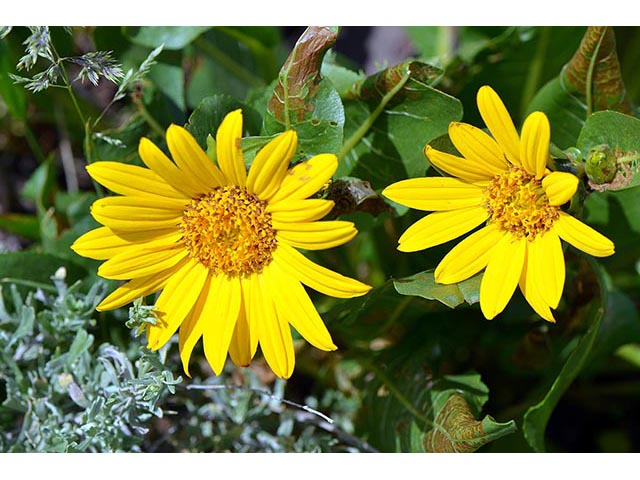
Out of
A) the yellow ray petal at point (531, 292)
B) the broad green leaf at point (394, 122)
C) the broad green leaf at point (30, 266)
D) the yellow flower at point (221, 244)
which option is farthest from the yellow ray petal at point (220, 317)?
the broad green leaf at point (30, 266)

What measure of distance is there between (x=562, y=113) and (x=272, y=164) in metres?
0.71

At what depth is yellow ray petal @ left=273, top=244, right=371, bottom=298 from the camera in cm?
126

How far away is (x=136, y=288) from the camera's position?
132 centimetres

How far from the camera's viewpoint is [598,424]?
2.31 meters

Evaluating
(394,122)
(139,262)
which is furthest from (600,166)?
(139,262)

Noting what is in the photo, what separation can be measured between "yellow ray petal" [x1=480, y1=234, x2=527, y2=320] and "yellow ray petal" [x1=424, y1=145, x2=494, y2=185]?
11cm

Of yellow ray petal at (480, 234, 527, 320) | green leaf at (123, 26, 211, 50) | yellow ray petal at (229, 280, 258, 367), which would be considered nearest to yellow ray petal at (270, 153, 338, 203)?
yellow ray petal at (229, 280, 258, 367)

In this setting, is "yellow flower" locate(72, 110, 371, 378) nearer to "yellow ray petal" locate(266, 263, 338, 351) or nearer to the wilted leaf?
"yellow ray petal" locate(266, 263, 338, 351)

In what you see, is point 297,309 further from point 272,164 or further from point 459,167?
point 459,167

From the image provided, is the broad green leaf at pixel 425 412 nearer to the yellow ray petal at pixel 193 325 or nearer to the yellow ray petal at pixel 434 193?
the yellow ray petal at pixel 434 193

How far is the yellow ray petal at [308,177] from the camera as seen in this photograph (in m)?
1.18

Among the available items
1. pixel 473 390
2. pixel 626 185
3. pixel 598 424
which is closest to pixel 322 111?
pixel 626 185

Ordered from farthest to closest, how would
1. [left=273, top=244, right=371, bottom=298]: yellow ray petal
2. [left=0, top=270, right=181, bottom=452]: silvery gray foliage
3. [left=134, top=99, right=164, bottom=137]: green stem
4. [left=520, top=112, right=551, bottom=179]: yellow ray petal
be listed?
1. [left=134, top=99, right=164, bottom=137]: green stem
2. [left=0, top=270, right=181, bottom=452]: silvery gray foliage
3. [left=273, top=244, right=371, bottom=298]: yellow ray petal
4. [left=520, top=112, right=551, bottom=179]: yellow ray petal

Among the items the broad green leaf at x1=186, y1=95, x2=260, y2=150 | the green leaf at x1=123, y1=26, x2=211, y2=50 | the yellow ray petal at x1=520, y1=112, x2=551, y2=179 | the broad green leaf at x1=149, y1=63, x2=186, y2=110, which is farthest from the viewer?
the broad green leaf at x1=149, y1=63, x2=186, y2=110
